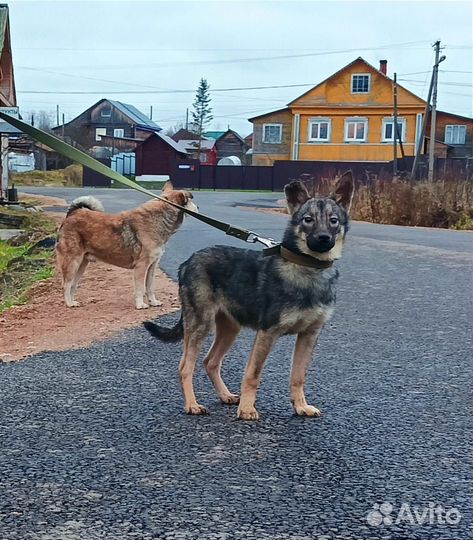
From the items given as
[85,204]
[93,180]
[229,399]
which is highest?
[85,204]

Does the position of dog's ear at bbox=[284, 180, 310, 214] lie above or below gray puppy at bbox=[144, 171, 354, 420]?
above

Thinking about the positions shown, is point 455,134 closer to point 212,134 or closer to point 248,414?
point 212,134

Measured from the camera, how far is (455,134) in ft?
224

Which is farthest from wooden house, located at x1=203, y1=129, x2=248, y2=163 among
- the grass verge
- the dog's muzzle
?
the dog's muzzle

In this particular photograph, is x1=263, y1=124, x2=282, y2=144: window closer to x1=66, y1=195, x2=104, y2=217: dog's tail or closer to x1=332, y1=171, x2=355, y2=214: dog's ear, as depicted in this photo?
x1=66, y1=195, x2=104, y2=217: dog's tail

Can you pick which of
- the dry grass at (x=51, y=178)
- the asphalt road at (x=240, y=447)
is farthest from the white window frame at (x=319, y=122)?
the asphalt road at (x=240, y=447)

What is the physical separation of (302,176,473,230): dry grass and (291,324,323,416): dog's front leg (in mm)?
20955

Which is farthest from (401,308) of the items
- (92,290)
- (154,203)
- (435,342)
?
(92,290)

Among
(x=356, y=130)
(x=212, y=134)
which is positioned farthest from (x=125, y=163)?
(x=212, y=134)

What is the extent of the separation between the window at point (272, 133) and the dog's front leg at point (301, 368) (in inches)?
2558

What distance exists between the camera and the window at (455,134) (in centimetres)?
6800

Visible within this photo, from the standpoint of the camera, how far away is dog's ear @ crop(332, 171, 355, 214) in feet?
16.0

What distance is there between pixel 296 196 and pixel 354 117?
59508 millimetres

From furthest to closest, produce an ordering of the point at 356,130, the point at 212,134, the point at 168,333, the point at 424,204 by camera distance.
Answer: the point at 212,134 < the point at 356,130 < the point at 424,204 < the point at 168,333
